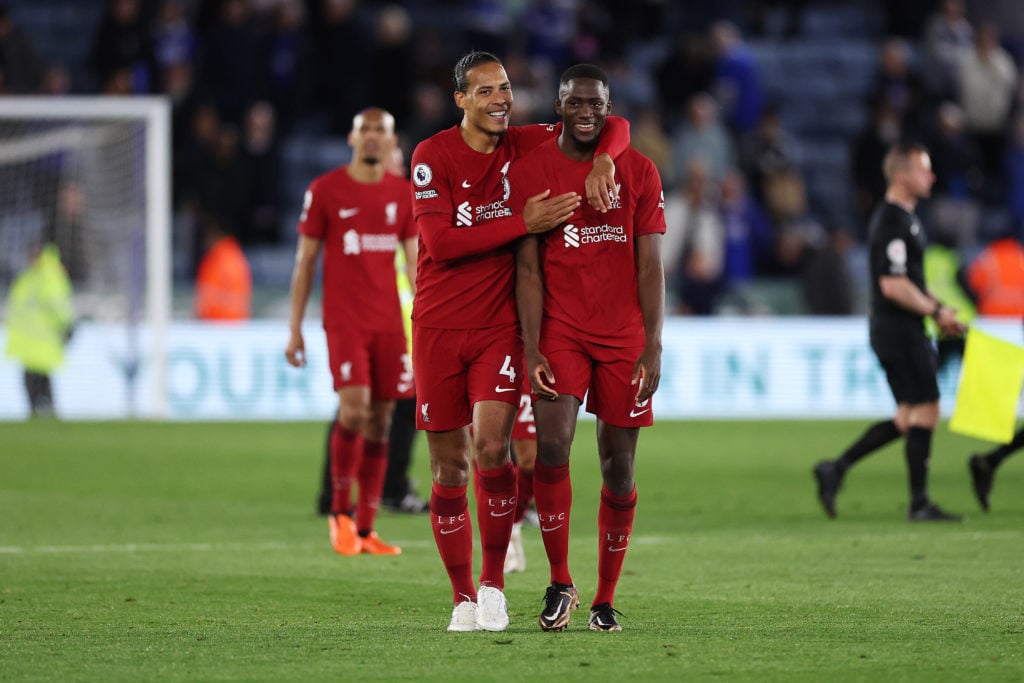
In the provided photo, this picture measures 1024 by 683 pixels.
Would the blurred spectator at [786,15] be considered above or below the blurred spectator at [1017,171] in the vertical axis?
above

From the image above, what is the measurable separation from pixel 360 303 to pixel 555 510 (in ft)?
10.3

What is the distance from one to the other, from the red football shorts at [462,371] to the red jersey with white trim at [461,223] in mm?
47

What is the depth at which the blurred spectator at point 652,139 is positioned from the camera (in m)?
20.5

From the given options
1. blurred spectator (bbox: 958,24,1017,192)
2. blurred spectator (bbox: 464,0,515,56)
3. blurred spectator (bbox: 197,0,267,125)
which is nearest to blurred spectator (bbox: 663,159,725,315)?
blurred spectator (bbox: 464,0,515,56)

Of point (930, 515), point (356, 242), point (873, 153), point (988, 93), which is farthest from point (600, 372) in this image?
point (988, 93)

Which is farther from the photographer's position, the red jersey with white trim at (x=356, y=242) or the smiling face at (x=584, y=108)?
the red jersey with white trim at (x=356, y=242)

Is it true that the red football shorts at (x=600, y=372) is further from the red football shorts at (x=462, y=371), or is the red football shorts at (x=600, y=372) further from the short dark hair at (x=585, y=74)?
the short dark hair at (x=585, y=74)

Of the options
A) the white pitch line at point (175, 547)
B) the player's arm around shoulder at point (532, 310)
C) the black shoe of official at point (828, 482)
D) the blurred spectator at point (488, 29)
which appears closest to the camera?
the player's arm around shoulder at point (532, 310)

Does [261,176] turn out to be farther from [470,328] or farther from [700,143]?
[470,328]

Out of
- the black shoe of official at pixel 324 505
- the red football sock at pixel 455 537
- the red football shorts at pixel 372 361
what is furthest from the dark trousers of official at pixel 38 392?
the red football sock at pixel 455 537

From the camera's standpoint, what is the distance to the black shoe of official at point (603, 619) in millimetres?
6516

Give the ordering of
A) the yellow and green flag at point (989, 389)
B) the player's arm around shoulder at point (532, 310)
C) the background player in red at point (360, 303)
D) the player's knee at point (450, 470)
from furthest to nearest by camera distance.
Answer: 1. the yellow and green flag at point (989, 389)
2. the background player in red at point (360, 303)
3. the player's knee at point (450, 470)
4. the player's arm around shoulder at point (532, 310)

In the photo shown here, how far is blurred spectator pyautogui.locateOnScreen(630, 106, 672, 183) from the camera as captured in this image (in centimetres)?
2050

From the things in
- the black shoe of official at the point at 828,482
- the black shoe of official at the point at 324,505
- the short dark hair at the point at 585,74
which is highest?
the short dark hair at the point at 585,74
